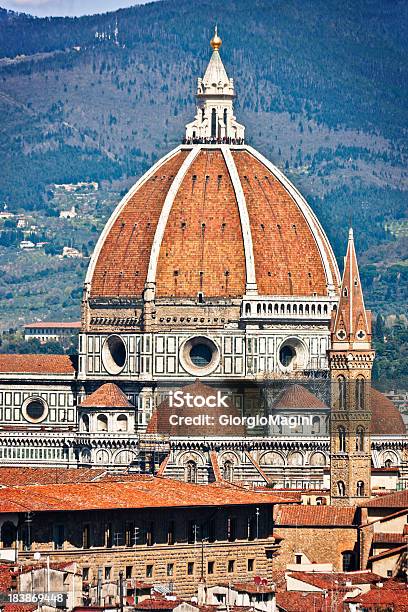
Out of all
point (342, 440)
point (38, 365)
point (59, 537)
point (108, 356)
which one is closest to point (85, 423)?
point (108, 356)

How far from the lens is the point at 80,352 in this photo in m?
130

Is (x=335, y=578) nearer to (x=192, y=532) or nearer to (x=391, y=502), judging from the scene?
(x=192, y=532)

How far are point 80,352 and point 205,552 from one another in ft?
155

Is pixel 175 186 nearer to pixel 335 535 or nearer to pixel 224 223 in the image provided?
pixel 224 223

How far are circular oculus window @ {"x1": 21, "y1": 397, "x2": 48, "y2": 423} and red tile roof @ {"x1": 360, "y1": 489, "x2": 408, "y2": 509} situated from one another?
33235 millimetres

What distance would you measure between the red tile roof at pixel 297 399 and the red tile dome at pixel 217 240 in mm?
5589

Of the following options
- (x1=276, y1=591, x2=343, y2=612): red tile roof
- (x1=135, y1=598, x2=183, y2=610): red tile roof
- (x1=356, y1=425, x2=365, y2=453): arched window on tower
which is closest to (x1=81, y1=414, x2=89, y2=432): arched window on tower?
(x1=356, y1=425, x2=365, y2=453): arched window on tower

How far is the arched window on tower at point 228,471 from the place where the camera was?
119m

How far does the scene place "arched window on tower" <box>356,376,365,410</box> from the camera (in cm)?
11225

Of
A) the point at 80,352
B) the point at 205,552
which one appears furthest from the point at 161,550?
the point at 80,352

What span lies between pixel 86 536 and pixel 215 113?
5459 cm

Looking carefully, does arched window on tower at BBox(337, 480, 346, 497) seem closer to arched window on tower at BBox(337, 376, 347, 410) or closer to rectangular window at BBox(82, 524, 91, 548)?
arched window on tower at BBox(337, 376, 347, 410)

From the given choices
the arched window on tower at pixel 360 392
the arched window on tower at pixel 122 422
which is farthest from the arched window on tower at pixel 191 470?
the arched window on tower at pixel 360 392

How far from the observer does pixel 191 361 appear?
422ft
